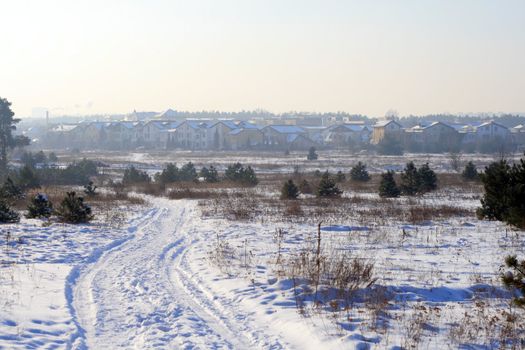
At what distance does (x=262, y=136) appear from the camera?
111 meters

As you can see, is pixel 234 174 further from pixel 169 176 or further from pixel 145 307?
pixel 145 307

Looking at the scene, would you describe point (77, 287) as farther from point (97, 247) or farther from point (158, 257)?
point (97, 247)

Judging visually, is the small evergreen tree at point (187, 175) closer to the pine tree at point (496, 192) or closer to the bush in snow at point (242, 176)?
the bush in snow at point (242, 176)

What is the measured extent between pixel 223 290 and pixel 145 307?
5.46 feet

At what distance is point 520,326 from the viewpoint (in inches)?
297

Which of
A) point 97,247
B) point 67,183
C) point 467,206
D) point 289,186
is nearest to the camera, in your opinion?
point 97,247

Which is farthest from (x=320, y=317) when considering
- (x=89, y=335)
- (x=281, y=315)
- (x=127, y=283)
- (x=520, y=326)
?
(x=127, y=283)

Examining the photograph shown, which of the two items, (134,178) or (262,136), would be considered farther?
(262,136)

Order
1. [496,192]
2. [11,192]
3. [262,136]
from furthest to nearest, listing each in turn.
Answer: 1. [262,136]
2. [11,192]
3. [496,192]

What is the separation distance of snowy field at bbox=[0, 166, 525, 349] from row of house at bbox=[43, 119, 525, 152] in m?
80.8

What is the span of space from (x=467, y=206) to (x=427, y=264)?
13.4 meters

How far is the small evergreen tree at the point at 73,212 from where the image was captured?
18.9 meters

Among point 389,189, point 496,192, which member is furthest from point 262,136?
point 496,192

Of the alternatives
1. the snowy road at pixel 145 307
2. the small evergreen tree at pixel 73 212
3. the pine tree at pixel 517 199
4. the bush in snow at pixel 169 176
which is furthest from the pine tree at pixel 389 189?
the snowy road at pixel 145 307
